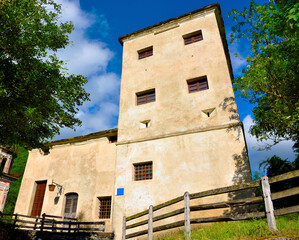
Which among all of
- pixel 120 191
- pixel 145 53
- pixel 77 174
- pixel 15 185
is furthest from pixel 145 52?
pixel 15 185

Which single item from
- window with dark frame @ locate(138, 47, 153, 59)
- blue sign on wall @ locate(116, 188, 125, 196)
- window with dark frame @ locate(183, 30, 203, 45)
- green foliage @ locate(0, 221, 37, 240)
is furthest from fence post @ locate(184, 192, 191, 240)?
window with dark frame @ locate(138, 47, 153, 59)

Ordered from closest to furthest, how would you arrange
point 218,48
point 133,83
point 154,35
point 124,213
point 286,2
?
1. point 286,2
2. point 124,213
3. point 218,48
4. point 133,83
5. point 154,35

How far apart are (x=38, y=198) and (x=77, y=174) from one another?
4.02 metres

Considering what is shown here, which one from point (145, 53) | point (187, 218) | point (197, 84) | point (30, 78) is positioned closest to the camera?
point (187, 218)

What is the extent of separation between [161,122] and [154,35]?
7361 mm

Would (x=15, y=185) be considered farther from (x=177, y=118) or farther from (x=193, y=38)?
(x=193, y=38)

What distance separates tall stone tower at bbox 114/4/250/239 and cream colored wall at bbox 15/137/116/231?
2.64 meters

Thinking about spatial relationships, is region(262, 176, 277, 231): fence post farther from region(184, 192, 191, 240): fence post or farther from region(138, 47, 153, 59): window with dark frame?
region(138, 47, 153, 59): window with dark frame

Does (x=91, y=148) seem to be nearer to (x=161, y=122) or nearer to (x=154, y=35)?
(x=161, y=122)

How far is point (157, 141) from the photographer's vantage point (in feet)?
40.3

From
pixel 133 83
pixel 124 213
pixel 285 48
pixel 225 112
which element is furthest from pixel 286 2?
pixel 124 213

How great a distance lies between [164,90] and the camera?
13609mm

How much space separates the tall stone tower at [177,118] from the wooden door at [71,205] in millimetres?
4733

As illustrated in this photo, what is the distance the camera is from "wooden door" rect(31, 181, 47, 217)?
16.2 metres
